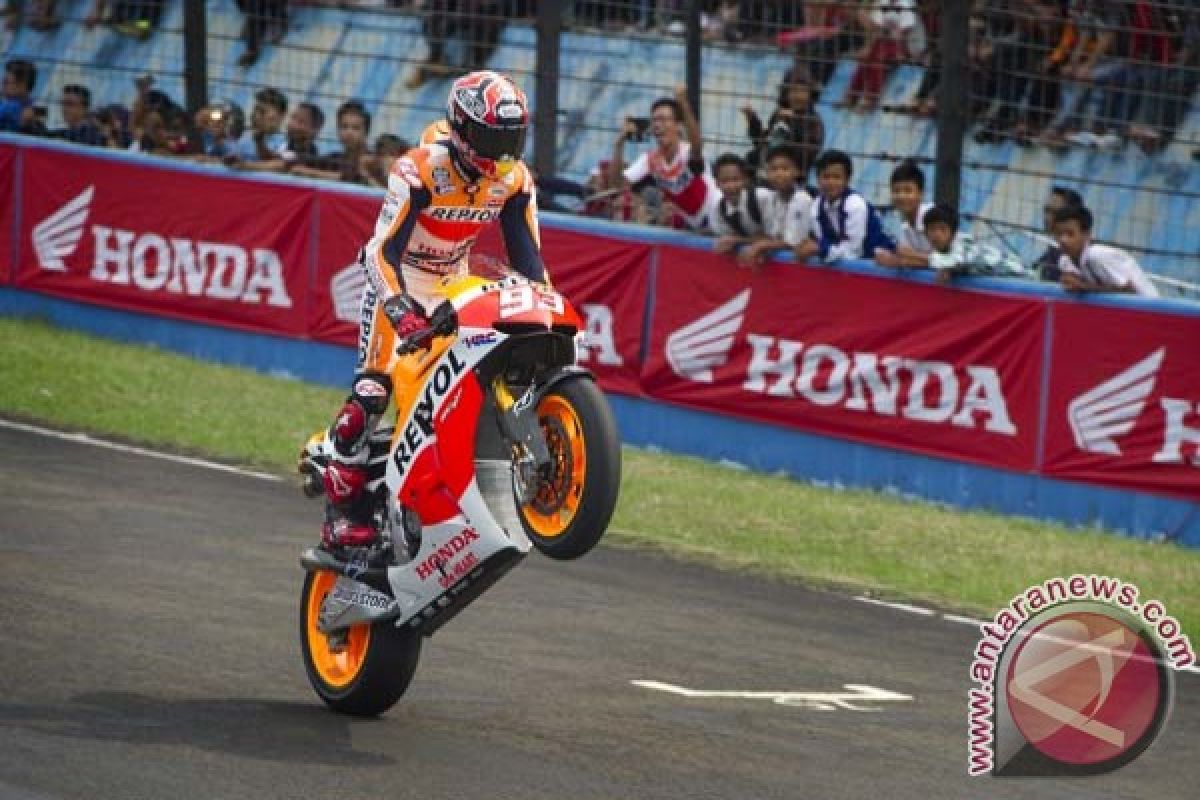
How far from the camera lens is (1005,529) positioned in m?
14.1

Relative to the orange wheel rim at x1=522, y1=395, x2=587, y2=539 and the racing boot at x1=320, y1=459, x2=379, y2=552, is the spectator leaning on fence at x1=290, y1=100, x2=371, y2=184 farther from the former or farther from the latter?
the orange wheel rim at x1=522, y1=395, x2=587, y2=539

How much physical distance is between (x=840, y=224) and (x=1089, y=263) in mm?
1885

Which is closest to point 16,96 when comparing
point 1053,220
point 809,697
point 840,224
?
point 840,224

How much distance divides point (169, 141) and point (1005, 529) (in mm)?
9322

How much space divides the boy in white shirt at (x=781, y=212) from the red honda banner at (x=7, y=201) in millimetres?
7606

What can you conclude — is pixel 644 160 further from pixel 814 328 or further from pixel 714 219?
pixel 814 328

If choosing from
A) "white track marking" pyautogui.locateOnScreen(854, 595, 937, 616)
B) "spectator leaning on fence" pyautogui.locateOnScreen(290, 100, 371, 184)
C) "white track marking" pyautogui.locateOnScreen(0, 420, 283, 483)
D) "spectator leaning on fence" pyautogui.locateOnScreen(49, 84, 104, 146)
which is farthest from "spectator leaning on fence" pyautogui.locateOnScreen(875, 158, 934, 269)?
"spectator leaning on fence" pyautogui.locateOnScreen(49, 84, 104, 146)

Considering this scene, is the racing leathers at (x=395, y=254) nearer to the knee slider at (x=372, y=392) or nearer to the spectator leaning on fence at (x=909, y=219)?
the knee slider at (x=372, y=392)

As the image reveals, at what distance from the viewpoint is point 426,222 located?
9273 millimetres

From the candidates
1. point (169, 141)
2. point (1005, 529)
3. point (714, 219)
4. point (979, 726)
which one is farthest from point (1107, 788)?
point (169, 141)

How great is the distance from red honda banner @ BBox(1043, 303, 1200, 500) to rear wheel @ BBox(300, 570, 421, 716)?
21.6 ft

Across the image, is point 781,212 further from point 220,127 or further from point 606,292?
point 220,127

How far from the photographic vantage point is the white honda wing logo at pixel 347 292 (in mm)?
18297

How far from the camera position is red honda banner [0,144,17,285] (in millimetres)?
20594
